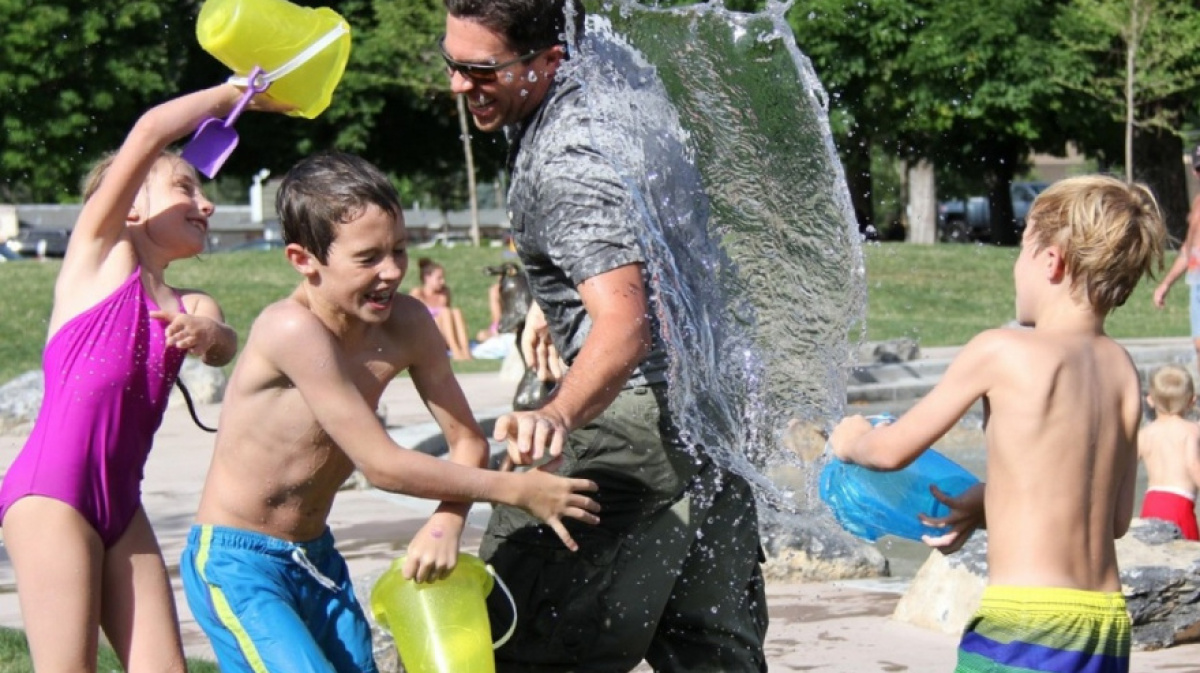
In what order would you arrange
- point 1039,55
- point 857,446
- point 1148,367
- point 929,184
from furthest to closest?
→ point 929,184 → point 1039,55 → point 1148,367 → point 857,446

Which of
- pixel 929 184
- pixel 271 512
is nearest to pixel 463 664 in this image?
pixel 271 512

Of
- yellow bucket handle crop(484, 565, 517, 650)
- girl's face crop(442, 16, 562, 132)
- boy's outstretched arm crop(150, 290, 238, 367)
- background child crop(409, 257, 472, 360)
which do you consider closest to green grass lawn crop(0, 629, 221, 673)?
boy's outstretched arm crop(150, 290, 238, 367)

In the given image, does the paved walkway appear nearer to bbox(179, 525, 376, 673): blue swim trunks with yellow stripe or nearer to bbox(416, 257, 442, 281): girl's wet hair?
bbox(179, 525, 376, 673): blue swim trunks with yellow stripe

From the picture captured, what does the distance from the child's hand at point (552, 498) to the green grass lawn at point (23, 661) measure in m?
1.97

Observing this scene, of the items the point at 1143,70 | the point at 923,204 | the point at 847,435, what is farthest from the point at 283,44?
the point at 923,204

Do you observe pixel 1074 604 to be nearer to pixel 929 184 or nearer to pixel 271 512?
pixel 271 512

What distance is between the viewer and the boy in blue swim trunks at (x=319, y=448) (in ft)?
11.1

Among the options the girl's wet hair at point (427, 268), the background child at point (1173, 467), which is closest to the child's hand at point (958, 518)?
the background child at point (1173, 467)

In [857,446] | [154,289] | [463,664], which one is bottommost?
[463,664]

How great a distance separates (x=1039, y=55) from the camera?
2969cm

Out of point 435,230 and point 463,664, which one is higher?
point 463,664

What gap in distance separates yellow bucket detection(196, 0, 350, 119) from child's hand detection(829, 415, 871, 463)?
1317 millimetres

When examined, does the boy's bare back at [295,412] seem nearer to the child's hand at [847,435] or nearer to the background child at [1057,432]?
the child's hand at [847,435]

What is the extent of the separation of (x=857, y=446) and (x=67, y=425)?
5.63ft
